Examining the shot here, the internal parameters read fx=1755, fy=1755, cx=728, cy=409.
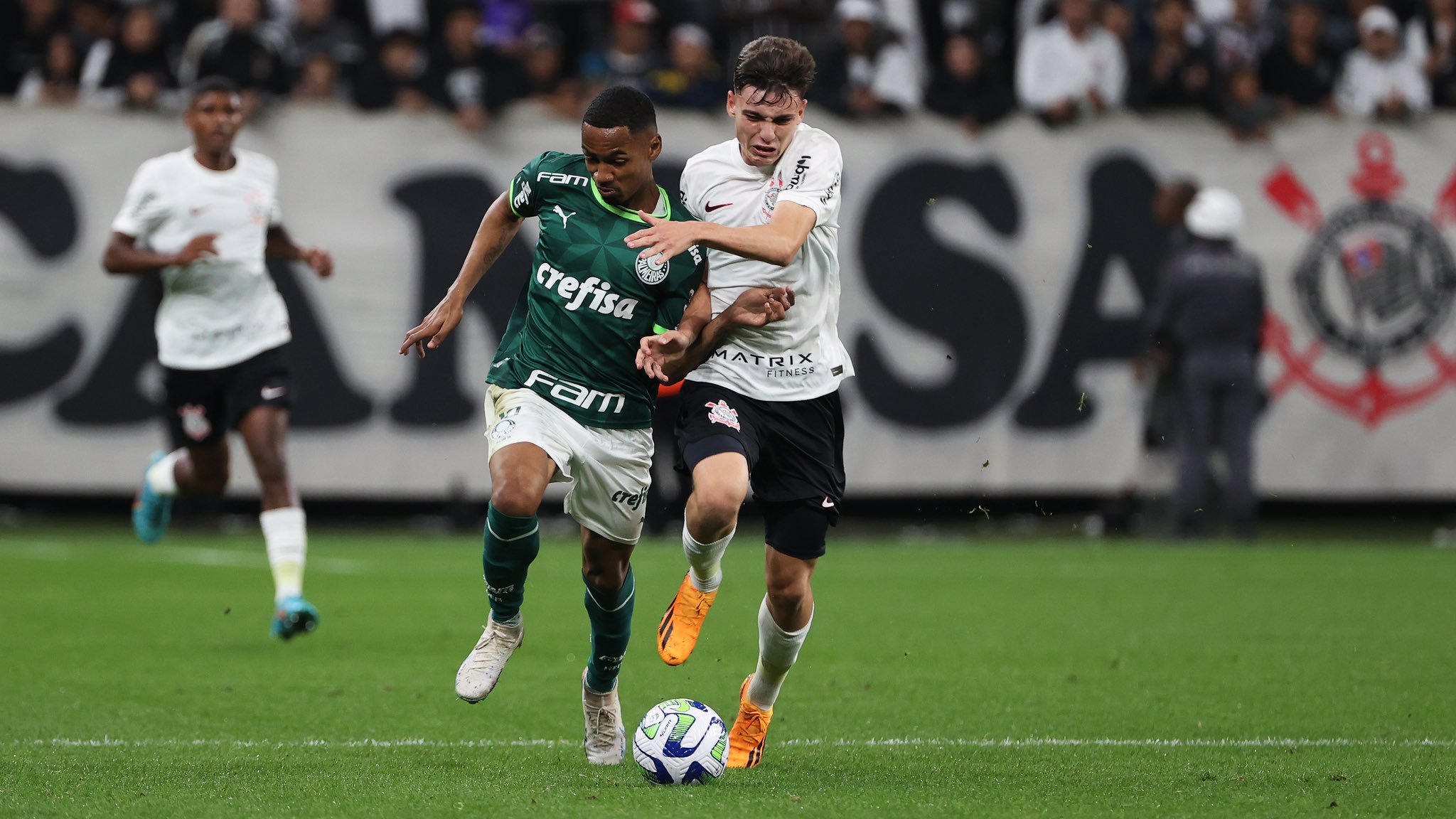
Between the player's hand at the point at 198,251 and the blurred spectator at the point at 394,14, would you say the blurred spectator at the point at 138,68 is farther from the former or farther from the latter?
the player's hand at the point at 198,251

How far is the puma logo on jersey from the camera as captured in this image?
6.14m

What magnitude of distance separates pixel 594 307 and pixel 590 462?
0.55m

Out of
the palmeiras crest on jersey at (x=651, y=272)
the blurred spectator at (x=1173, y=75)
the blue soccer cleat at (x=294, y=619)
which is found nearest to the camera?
the palmeiras crest on jersey at (x=651, y=272)

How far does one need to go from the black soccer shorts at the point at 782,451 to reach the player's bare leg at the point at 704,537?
16 centimetres

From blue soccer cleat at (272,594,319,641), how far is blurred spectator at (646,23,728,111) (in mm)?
7698

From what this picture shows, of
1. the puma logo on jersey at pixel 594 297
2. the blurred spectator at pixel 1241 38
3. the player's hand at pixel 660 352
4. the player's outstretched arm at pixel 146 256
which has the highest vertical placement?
the puma logo on jersey at pixel 594 297

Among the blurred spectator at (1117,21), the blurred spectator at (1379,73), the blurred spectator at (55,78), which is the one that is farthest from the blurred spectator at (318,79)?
the blurred spectator at (1379,73)

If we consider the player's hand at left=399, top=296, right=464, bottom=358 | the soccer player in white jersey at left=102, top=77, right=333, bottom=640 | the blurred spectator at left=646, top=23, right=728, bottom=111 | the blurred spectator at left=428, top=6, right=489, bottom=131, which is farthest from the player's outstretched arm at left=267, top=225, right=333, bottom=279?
the blurred spectator at left=646, top=23, right=728, bottom=111

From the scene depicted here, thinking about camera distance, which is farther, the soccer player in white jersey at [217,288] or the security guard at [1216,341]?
the security guard at [1216,341]

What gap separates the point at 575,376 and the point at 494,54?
9919mm

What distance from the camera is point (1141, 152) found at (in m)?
15.8

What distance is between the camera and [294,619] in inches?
334

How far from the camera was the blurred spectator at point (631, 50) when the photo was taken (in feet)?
50.9

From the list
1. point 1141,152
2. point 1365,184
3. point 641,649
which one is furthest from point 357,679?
point 1365,184
